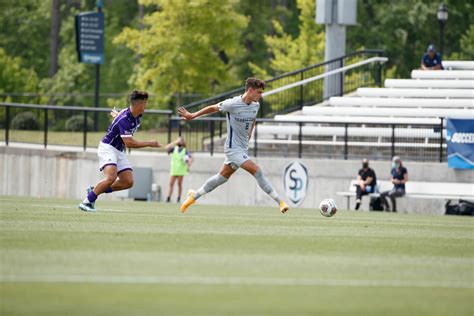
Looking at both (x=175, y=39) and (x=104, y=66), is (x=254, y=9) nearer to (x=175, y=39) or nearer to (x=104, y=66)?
(x=104, y=66)

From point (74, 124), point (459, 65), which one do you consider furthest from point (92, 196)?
point (459, 65)

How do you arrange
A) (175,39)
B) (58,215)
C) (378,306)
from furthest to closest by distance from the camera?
(175,39), (58,215), (378,306)

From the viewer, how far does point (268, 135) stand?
121ft

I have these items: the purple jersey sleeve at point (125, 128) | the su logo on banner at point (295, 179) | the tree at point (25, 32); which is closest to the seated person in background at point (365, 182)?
the su logo on banner at point (295, 179)

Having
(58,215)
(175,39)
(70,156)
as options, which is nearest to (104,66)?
(175,39)

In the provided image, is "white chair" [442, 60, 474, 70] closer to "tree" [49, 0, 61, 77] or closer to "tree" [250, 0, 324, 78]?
"tree" [250, 0, 324, 78]

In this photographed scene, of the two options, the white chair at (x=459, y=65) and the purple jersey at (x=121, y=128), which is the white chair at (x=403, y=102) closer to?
the white chair at (x=459, y=65)

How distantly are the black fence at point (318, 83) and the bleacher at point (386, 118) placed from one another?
78cm

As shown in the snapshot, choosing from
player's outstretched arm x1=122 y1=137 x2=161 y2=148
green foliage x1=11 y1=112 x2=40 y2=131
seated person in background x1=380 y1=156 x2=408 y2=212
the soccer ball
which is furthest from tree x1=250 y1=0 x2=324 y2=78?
player's outstretched arm x1=122 y1=137 x2=161 y2=148

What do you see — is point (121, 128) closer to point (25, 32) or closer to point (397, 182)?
point (397, 182)

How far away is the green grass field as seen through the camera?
8836mm

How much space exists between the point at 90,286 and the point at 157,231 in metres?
5.46

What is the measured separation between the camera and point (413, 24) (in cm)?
6600

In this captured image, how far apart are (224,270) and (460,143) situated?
2270cm
